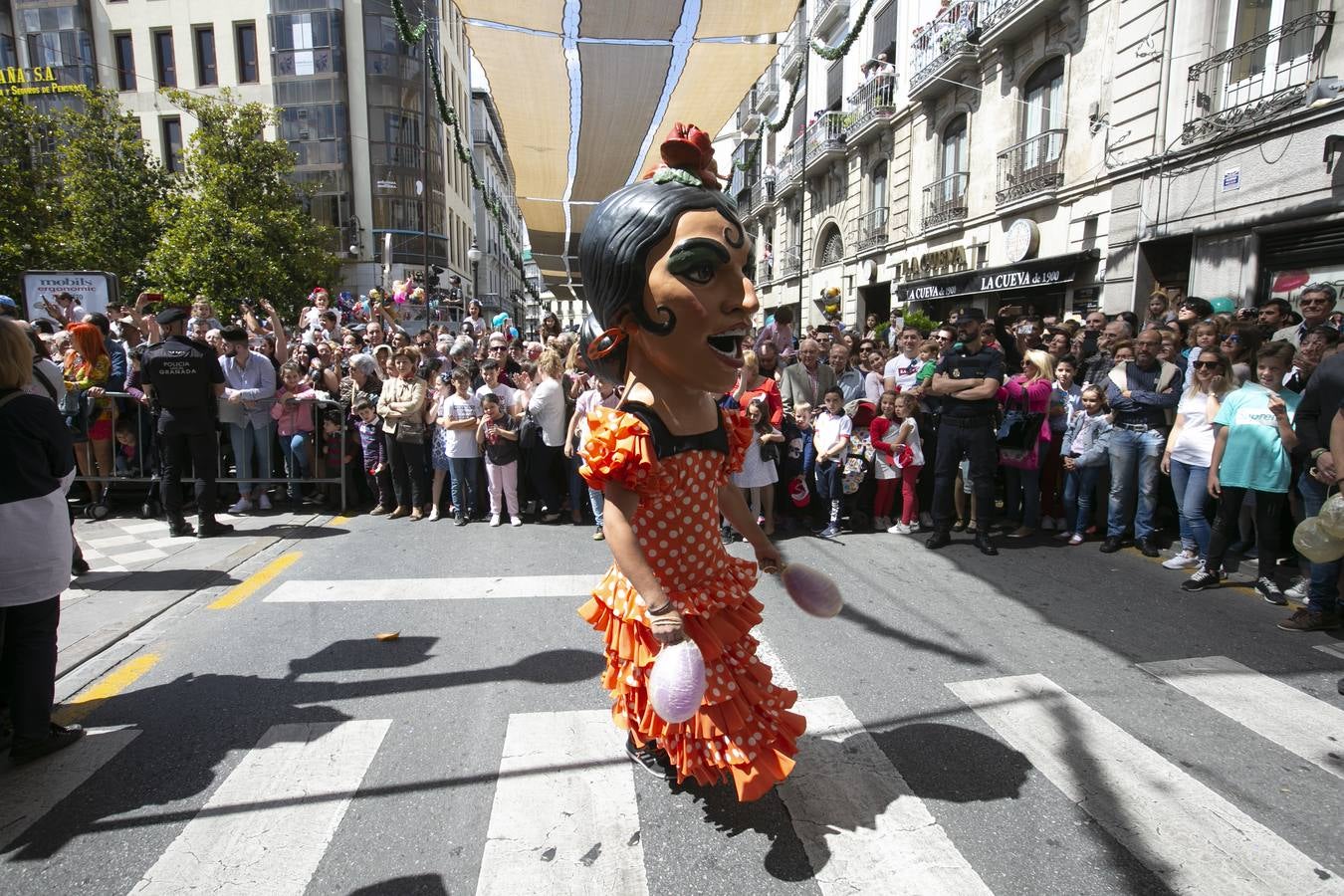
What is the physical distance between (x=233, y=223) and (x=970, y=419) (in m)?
21.3

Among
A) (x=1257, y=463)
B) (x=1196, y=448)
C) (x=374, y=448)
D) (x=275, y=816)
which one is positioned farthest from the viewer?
(x=374, y=448)

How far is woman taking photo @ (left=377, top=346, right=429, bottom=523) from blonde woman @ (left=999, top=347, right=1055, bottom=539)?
17.8 ft

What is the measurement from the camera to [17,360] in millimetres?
2738

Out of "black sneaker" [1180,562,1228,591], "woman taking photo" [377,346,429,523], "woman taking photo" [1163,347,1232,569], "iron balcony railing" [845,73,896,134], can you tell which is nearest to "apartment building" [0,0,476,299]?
"iron balcony railing" [845,73,896,134]

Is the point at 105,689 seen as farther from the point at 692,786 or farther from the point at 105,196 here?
the point at 105,196

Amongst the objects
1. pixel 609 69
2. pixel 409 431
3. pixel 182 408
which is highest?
pixel 609 69

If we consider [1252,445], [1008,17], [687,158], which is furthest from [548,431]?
Result: [1008,17]

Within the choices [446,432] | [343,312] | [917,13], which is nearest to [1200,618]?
[446,432]

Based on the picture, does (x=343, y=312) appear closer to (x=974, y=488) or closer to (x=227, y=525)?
(x=227, y=525)

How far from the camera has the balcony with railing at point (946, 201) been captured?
53.2ft

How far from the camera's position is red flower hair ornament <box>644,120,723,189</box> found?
A: 2.30 metres

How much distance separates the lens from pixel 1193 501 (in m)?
5.16

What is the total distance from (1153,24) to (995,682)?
1191 cm

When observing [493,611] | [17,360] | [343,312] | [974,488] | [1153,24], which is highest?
[1153,24]
